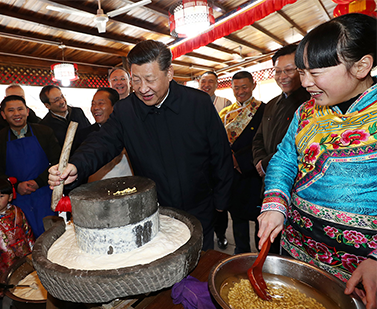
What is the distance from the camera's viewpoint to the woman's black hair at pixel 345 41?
35.1 inches

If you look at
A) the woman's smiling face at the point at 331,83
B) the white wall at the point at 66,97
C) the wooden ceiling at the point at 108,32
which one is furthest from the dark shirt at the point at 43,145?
the white wall at the point at 66,97

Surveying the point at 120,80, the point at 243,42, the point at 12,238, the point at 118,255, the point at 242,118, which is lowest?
the point at 12,238

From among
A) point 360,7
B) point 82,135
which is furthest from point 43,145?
point 360,7

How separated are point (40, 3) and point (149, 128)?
4560 mm

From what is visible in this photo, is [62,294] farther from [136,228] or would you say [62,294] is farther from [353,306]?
[353,306]

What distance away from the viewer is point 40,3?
4.55 metres

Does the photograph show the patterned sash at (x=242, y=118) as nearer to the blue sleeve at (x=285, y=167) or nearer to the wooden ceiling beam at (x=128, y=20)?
the blue sleeve at (x=285, y=167)

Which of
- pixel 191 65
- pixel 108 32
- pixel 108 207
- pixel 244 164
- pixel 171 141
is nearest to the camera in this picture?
pixel 108 207

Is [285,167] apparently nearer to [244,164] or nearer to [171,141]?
[171,141]

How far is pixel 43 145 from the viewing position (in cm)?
294

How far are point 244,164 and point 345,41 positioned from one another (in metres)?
1.96

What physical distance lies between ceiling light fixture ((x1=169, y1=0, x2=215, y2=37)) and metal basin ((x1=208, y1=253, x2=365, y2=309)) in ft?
13.1

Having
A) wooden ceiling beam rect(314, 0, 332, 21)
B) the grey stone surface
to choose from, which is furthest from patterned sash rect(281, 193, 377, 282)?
wooden ceiling beam rect(314, 0, 332, 21)

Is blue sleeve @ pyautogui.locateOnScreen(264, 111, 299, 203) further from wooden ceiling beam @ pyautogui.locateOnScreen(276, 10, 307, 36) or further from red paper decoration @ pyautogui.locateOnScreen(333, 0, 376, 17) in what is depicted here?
wooden ceiling beam @ pyautogui.locateOnScreen(276, 10, 307, 36)
